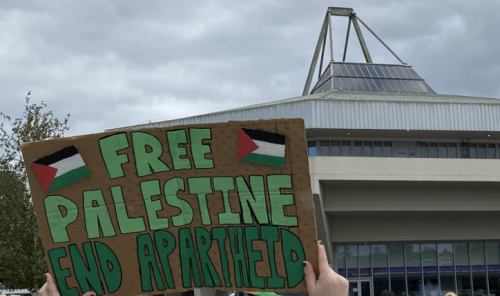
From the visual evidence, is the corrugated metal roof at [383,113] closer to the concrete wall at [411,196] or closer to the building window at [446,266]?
the concrete wall at [411,196]

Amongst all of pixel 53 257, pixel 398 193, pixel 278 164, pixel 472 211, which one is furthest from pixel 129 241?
pixel 472 211

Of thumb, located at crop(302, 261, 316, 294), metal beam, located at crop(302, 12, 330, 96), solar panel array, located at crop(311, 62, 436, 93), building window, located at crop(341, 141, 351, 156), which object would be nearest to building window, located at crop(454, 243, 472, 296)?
building window, located at crop(341, 141, 351, 156)

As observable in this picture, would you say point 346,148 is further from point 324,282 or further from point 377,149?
point 324,282

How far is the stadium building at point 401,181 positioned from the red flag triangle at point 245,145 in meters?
18.9

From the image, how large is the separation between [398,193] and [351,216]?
2.90m

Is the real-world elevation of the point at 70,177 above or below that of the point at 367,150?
below

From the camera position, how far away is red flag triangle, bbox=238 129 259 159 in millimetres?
4819

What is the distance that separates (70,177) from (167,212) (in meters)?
0.89

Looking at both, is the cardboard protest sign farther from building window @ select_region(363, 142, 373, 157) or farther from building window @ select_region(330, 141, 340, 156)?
building window @ select_region(363, 142, 373, 157)

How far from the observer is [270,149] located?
4770 mm

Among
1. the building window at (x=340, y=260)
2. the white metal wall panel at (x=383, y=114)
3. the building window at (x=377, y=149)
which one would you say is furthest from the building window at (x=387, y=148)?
the building window at (x=340, y=260)

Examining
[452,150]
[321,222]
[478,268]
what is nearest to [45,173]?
[321,222]

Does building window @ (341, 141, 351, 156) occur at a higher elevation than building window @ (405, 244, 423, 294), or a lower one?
higher

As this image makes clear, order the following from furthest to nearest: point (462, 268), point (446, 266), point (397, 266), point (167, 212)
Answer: point (462, 268) → point (446, 266) → point (397, 266) → point (167, 212)
